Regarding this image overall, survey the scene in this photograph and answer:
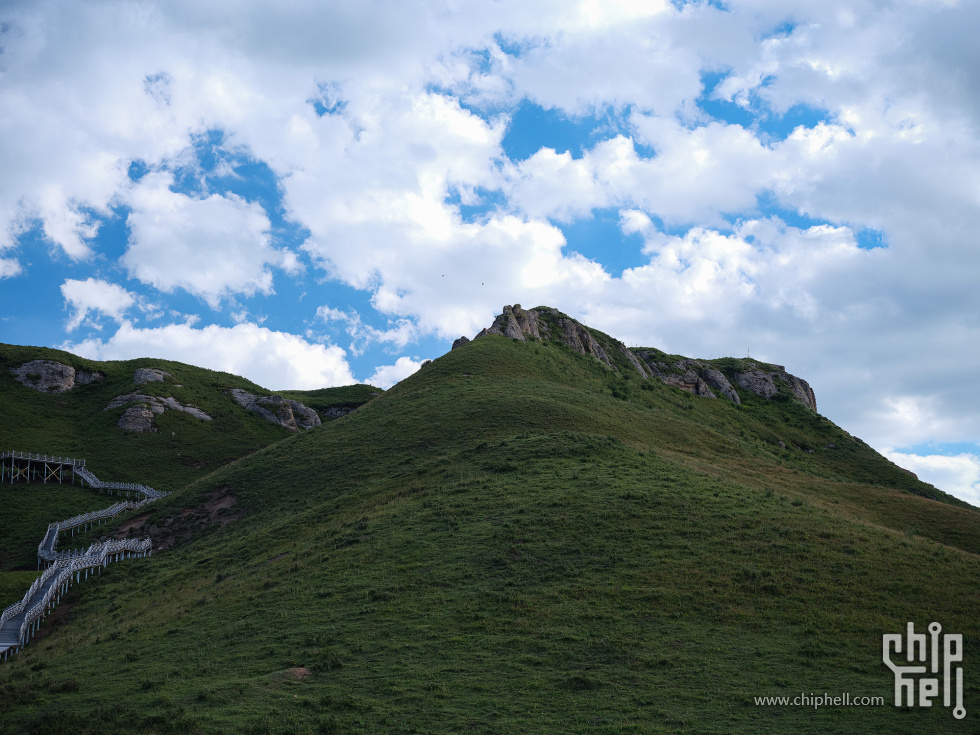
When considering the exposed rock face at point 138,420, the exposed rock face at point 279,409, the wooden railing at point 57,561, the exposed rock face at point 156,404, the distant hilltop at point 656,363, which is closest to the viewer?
the wooden railing at point 57,561

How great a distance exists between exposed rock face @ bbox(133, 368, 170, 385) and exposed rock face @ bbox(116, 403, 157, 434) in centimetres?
1133

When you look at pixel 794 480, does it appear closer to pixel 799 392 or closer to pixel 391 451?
pixel 391 451

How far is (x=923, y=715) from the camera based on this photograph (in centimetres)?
2028

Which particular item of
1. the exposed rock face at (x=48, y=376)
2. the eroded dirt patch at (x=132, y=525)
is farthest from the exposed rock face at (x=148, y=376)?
the eroded dirt patch at (x=132, y=525)

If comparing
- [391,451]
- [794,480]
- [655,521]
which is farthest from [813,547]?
[391,451]

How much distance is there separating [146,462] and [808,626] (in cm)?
8130

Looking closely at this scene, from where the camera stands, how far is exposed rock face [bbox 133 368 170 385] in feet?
354

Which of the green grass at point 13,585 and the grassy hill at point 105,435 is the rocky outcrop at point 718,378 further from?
the green grass at point 13,585

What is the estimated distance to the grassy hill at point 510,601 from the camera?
21562 millimetres

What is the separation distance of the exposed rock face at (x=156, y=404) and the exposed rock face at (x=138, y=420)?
50 cm

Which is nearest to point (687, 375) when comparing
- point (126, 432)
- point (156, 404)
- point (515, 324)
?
point (515, 324)

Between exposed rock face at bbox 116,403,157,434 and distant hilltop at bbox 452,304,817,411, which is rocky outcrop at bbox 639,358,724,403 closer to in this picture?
distant hilltop at bbox 452,304,817,411

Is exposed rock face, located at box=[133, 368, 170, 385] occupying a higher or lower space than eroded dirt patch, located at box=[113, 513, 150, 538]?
higher

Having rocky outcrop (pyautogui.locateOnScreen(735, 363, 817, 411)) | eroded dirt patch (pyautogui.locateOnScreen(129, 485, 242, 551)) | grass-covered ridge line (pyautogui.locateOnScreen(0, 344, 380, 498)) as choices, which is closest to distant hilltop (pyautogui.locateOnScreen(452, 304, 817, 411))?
rocky outcrop (pyautogui.locateOnScreen(735, 363, 817, 411))
